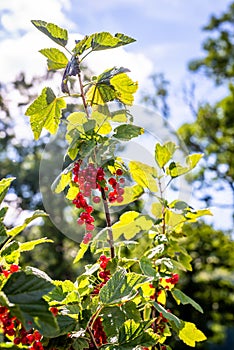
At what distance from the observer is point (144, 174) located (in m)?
0.87

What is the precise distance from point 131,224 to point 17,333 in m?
0.31

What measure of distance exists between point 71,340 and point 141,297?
0.14m

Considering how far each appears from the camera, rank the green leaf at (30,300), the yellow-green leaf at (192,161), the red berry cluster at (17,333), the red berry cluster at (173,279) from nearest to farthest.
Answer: the green leaf at (30,300), the red berry cluster at (17,333), the red berry cluster at (173,279), the yellow-green leaf at (192,161)

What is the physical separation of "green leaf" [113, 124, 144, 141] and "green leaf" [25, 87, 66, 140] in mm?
85

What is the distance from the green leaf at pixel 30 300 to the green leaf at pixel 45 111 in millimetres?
302

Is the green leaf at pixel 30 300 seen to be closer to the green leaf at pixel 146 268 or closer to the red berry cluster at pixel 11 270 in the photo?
the red berry cluster at pixel 11 270

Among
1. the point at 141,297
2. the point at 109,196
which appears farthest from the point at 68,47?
the point at 141,297

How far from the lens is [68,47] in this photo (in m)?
0.75

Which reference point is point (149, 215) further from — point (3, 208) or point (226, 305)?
point (226, 305)

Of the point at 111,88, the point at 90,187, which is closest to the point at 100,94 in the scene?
the point at 111,88

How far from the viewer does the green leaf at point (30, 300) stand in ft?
1.43

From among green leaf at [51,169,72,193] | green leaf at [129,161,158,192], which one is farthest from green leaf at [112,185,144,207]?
green leaf at [51,169,72,193]

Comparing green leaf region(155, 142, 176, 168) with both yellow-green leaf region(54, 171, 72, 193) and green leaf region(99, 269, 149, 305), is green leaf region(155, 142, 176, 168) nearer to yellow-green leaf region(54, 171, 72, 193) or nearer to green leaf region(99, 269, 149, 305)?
yellow-green leaf region(54, 171, 72, 193)

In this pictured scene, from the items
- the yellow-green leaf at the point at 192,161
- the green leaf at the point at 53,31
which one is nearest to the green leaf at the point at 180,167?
the yellow-green leaf at the point at 192,161
